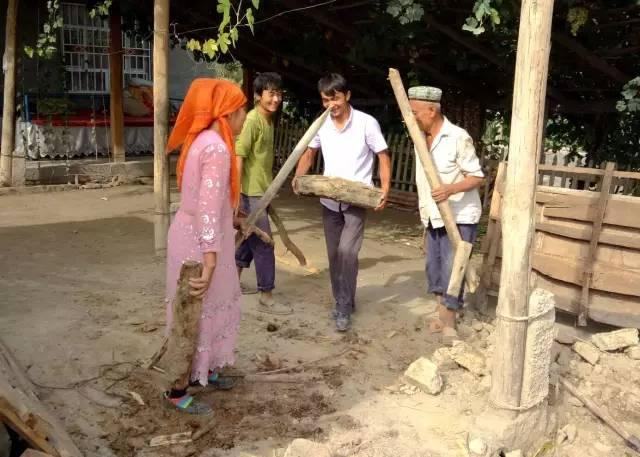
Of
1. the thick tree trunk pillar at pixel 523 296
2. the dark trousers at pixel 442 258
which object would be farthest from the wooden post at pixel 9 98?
the thick tree trunk pillar at pixel 523 296

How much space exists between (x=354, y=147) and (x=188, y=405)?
6.80 feet

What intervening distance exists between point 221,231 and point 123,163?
27.7ft

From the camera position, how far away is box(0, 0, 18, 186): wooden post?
29.2ft

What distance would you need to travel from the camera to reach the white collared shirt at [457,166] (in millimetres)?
4168

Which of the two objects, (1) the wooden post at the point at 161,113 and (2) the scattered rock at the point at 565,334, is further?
(1) the wooden post at the point at 161,113

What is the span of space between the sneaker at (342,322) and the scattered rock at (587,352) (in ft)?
5.03

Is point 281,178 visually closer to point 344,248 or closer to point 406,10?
point 344,248

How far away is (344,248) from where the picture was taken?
4.40 metres

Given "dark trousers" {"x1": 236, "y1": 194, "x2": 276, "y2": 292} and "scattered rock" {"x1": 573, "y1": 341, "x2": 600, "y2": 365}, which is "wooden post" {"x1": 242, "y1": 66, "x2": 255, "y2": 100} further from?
"scattered rock" {"x1": 573, "y1": 341, "x2": 600, "y2": 365}

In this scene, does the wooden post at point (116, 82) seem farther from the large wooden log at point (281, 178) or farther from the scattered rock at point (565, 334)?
the scattered rock at point (565, 334)

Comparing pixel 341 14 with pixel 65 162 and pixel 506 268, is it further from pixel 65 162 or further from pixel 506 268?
pixel 506 268

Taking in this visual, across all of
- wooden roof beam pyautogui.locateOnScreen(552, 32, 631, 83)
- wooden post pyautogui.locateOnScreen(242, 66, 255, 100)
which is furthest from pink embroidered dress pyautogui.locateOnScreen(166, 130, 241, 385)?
wooden post pyautogui.locateOnScreen(242, 66, 255, 100)

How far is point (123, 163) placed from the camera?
10.9 m

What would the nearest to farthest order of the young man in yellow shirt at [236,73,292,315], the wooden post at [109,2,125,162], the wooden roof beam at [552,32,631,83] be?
the young man in yellow shirt at [236,73,292,315] → the wooden roof beam at [552,32,631,83] → the wooden post at [109,2,125,162]
